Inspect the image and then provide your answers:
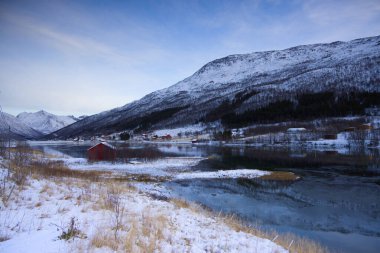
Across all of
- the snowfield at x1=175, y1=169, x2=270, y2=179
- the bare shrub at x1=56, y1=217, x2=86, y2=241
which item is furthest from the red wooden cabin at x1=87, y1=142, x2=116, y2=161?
the bare shrub at x1=56, y1=217, x2=86, y2=241

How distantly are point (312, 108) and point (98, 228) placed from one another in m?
189

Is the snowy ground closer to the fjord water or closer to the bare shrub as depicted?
the bare shrub

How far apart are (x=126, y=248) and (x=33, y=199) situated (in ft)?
16.0

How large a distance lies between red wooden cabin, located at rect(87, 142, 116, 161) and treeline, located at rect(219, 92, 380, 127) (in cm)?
13491

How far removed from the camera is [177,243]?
817 cm

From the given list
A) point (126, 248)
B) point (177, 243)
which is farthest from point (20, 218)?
point (177, 243)

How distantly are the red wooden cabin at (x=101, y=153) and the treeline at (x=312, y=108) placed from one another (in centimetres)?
13491

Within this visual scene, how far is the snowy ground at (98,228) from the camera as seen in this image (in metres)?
6.76

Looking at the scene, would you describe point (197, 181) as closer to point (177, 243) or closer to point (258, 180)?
point (258, 180)

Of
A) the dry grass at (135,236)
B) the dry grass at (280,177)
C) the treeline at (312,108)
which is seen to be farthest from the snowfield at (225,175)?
the treeline at (312,108)

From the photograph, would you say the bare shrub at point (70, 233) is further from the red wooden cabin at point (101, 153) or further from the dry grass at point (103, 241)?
the red wooden cabin at point (101, 153)

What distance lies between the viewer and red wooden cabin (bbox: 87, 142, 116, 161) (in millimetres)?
55656

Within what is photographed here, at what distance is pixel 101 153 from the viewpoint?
56125 mm

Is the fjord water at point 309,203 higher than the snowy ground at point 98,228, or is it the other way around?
the snowy ground at point 98,228
